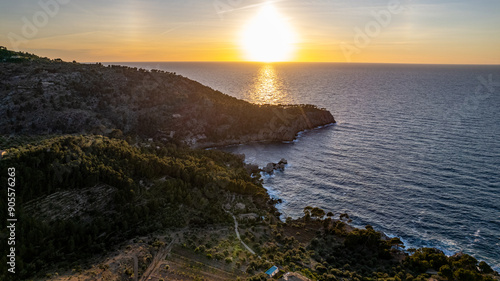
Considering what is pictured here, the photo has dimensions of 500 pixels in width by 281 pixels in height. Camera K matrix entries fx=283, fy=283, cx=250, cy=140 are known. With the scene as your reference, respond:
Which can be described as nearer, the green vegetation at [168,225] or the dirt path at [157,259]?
the dirt path at [157,259]

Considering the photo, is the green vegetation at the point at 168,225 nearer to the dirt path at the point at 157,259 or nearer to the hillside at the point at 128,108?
the dirt path at the point at 157,259

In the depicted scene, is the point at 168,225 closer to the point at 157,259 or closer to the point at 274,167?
the point at 157,259

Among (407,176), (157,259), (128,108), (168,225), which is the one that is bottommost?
(157,259)

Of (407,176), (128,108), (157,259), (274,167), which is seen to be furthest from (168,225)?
(128,108)

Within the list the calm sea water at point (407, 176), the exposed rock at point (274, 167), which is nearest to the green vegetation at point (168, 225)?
the exposed rock at point (274, 167)

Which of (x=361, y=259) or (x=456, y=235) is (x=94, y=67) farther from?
(x=456, y=235)

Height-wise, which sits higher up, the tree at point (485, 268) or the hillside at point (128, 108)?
the hillside at point (128, 108)

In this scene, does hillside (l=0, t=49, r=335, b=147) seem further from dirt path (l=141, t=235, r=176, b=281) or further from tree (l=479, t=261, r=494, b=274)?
tree (l=479, t=261, r=494, b=274)

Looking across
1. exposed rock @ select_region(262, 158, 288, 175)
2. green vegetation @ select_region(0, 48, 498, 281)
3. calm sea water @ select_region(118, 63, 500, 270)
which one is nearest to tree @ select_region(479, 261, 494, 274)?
green vegetation @ select_region(0, 48, 498, 281)

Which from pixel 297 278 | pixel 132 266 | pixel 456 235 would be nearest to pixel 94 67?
pixel 132 266
